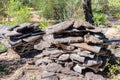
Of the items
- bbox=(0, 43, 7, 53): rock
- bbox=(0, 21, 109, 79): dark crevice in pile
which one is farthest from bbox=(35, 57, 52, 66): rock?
bbox=(0, 43, 7, 53): rock

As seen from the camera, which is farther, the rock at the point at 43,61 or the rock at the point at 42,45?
the rock at the point at 42,45

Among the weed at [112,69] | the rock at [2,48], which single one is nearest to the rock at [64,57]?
the weed at [112,69]

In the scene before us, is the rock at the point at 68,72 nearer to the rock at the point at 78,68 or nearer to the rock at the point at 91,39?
the rock at the point at 78,68

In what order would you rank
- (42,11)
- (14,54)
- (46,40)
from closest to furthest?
1. (46,40)
2. (14,54)
3. (42,11)

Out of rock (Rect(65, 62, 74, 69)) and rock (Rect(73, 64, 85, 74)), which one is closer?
rock (Rect(73, 64, 85, 74))

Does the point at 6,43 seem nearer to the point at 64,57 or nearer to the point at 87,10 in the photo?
the point at 64,57

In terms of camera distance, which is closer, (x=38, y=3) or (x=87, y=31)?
(x=87, y=31)

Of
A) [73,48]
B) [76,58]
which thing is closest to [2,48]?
[73,48]

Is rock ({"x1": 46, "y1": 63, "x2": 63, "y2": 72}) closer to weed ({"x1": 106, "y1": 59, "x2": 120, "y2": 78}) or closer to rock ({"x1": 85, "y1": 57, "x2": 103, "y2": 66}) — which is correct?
rock ({"x1": 85, "y1": 57, "x2": 103, "y2": 66})

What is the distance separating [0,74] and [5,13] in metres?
7.29

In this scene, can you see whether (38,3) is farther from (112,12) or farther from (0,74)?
(0,74)

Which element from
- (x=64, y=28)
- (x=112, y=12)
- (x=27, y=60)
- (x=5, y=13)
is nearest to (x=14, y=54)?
(x=27, y=60)

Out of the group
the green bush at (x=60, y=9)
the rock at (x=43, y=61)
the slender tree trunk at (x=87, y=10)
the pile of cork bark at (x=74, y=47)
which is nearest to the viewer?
the pile of cork bark at (x=74, y=47)

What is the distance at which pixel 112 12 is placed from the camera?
13.7m
